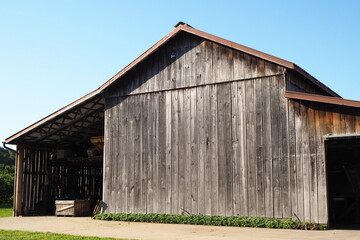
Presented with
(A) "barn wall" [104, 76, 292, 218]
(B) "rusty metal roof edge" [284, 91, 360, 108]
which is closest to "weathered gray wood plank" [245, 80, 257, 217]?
(A) "barn wall" [104, 76, 292, 218]

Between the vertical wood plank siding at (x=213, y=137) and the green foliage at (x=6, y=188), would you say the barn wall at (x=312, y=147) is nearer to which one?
the vertical wood plank siding at (x=213, y=137)

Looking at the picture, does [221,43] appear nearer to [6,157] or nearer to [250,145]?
[250,145]

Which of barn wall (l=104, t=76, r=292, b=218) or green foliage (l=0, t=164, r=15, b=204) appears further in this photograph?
green foliage (l=0, t=164, r=15, b=204)

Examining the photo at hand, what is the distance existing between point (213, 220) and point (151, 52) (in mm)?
7539

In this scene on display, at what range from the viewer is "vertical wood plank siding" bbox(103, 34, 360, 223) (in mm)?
15375

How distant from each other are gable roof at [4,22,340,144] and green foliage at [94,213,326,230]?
17.4 feet

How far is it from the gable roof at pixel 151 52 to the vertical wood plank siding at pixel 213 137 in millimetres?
399

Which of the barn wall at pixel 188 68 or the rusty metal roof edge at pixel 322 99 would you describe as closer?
the rusty metal roof edge at pixel 322 99

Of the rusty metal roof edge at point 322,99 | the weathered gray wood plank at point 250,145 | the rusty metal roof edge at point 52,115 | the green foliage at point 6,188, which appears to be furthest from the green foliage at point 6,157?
the rusty metal roof edge at point 322,99

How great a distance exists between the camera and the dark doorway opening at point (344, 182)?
18.1 meters

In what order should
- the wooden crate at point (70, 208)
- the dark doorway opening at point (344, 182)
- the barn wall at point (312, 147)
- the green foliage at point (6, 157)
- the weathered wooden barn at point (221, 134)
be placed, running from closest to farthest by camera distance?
1. the barn wall at point (312, 147)
2. the weathered wooden barn at point (221, 134)
3. the dark doorway opening at point (344, 182)
4. the wooden crate at point (70, 208)
5. the green foliage at point (6, 157)

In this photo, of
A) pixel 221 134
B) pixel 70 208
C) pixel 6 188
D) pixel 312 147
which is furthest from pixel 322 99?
pixel 6 188

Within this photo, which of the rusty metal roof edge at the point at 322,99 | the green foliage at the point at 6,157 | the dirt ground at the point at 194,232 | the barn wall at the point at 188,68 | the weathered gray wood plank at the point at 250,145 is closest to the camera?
the dirt ground at the point at 194,232

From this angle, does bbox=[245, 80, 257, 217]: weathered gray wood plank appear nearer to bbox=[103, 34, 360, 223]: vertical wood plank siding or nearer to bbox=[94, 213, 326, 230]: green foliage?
bbox=[103, 34, 360, 223]: vertical wood plank siding
